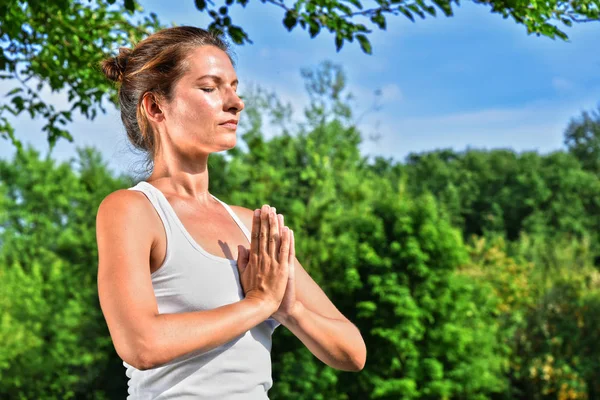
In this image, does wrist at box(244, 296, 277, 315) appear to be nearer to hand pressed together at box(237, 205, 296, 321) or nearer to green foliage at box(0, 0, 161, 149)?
hand pressed together at box(237, 205, 296, 321)

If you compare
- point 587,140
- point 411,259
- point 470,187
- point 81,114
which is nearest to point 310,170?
point 411,259

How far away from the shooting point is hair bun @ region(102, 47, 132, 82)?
2188mm

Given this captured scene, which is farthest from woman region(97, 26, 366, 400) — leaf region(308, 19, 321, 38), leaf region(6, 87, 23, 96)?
leaf region(6, 87, 23, 96)

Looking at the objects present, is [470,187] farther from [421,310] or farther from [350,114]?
[421,310]

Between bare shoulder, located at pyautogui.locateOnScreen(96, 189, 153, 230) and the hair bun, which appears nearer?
bare shoulder, located at pyautogui.locateOnScreen(96, 189, 153, 230)

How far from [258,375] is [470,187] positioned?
52.4 meters

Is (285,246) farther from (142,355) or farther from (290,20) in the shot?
(290,20)

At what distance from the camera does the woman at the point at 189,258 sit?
1812mm

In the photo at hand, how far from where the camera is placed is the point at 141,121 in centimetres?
215

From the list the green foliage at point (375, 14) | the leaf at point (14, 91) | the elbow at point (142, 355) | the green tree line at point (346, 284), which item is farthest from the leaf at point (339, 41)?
the green tree line at point (346, 284)

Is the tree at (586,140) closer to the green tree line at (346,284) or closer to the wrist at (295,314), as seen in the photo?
the green tree line at (346,284)

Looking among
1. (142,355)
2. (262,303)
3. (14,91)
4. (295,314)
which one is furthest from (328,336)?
(14,91)

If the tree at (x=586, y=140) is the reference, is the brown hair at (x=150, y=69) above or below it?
below

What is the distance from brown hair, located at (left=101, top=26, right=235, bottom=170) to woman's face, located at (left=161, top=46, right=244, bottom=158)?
3 centimetres
